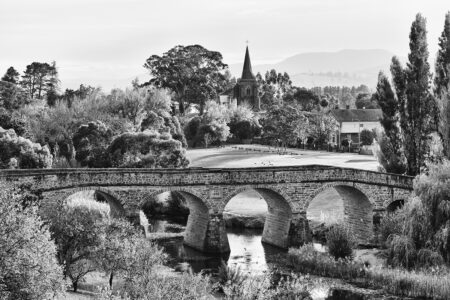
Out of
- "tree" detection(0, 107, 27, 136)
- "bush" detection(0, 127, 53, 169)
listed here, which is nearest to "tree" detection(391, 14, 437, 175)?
"bush" detection(0, 127, 53, 169)

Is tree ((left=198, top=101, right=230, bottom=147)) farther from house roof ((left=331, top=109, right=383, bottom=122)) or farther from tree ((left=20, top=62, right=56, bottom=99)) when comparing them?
tree ((left=20, top=62, right=56, bottom=99))

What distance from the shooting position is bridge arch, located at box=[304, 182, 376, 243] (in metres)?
63.2

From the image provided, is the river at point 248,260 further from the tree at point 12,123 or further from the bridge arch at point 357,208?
the tree at point 12,123

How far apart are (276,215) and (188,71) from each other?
2622 inches

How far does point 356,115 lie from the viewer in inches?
5699

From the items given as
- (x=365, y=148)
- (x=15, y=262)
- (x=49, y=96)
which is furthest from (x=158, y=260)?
(x=49, y=96)

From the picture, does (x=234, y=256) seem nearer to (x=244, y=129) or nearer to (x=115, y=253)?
(x=115, y=253)

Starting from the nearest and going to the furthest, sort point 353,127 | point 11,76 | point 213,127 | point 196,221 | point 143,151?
point 196,221, point 143,151, point 213,127, point 11,76, point 353,127

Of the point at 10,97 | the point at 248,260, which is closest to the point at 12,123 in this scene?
the point at 10,97

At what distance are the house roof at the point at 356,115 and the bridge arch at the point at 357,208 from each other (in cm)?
7714

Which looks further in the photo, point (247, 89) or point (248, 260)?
point (247, 89)

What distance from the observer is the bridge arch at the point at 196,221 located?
58688 millimetres

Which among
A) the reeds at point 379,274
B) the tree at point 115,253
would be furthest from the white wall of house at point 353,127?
the tree at point 115,253

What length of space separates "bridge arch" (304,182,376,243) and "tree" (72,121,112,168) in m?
28.5
